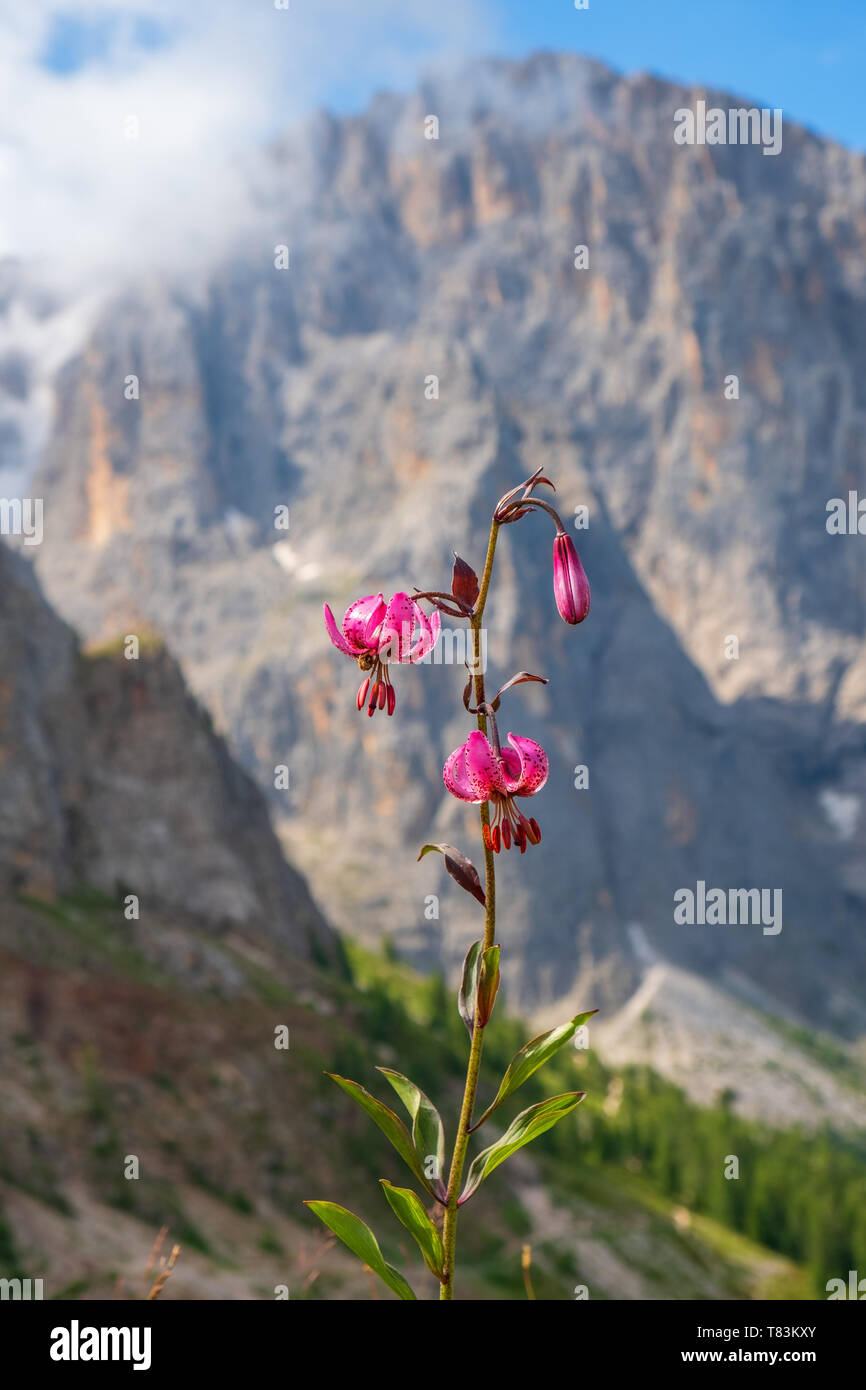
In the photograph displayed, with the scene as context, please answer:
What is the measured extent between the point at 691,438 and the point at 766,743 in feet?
168

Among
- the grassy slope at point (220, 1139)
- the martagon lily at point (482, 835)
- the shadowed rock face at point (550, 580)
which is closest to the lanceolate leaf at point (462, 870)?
the martagon lily at point (482, 835)

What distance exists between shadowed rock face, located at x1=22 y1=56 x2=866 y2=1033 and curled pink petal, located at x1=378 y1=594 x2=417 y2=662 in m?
134

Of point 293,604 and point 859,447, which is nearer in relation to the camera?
point 293,604

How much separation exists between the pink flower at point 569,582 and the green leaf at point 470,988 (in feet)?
2.87

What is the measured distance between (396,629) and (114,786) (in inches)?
2027

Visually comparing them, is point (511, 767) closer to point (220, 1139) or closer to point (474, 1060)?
point (474, 1060)

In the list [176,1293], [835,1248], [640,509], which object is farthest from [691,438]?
[176,1293]

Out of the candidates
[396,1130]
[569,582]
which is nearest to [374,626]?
[569,582]

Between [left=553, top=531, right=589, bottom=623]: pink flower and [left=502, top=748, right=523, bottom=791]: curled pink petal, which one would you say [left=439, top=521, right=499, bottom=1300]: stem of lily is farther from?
[left=553, top=531, right=589, bottom=623]: pink flower

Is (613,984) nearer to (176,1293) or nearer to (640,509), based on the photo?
(640,509)

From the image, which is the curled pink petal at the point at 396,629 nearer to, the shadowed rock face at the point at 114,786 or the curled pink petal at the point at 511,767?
the curled pink petal at the point at 511,767

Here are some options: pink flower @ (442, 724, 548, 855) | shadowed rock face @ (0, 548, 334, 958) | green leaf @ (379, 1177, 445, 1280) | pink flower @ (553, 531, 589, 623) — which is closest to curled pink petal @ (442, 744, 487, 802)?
pink flower @ (442, 724, 548, 855)

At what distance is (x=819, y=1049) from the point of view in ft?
443

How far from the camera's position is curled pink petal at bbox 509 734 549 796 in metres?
2.77
